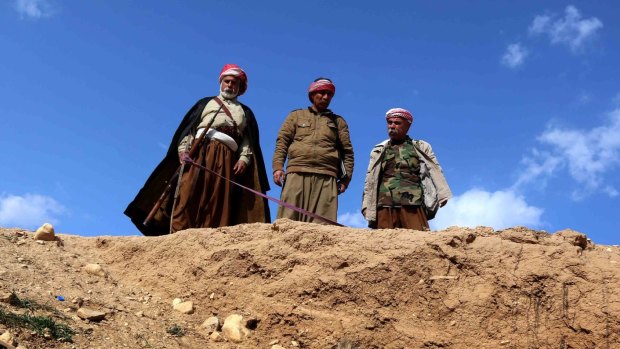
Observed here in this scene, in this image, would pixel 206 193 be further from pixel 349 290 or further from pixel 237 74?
pixel 349 290

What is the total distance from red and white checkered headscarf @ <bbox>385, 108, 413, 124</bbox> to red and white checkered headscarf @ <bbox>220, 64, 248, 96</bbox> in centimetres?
152

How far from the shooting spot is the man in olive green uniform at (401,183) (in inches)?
249

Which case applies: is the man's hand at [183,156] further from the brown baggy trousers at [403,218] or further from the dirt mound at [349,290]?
the brown baggy trousers at [403,218]

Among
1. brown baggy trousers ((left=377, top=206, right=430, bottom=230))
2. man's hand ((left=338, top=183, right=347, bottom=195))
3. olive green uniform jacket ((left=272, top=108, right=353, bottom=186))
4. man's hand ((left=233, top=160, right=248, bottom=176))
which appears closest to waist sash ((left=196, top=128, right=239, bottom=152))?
man's hand ((left=233, top=160, right=248, bottom=176))

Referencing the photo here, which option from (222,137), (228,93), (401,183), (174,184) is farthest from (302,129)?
(174,184)

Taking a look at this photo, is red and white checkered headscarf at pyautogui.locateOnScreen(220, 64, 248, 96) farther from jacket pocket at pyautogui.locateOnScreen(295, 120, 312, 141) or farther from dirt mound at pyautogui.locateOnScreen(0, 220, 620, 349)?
dirt mound at pyautogui.locateOnScreen(0, 220, 620, 349)

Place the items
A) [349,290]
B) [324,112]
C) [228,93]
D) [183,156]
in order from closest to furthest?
[349,290] → [183,156] → [324,112] → [228,93]

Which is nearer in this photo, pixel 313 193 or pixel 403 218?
pixel 403 218

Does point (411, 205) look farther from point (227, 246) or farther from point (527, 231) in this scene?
point (227, 246)

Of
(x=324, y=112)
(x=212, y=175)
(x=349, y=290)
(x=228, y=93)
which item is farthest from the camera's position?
(x=228, y=93)

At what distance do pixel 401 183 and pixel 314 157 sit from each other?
85 cm

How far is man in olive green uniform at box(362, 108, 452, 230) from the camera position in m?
6.32

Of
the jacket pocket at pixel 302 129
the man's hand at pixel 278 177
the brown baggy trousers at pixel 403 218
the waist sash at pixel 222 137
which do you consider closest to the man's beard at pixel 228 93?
the waist sash at pixel 222 137

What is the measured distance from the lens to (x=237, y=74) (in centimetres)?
704
